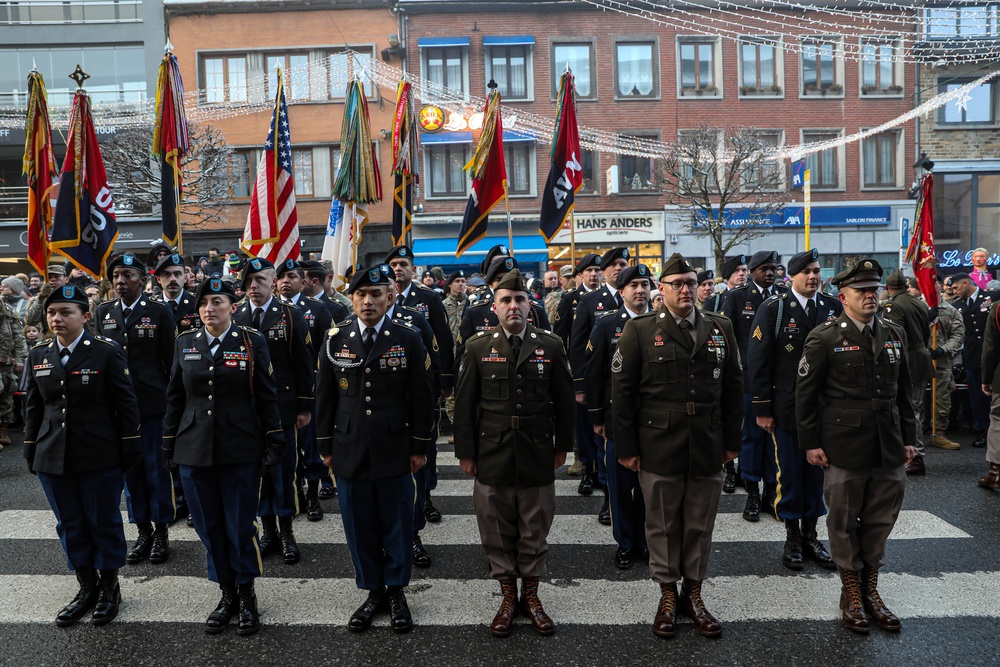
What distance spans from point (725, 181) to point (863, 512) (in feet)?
71.7

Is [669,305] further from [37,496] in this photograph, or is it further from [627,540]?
[37,496]

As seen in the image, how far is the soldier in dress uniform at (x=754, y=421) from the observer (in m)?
6.53

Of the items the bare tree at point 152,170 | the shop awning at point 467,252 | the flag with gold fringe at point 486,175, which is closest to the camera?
the flag with gold fringe at point 486,175

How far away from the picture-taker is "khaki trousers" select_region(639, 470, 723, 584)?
4574 mm

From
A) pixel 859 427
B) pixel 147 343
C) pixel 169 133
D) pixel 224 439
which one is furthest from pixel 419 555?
pixel 169 133

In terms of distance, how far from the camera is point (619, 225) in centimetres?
2783

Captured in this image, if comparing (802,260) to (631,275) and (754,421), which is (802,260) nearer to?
(631,275)

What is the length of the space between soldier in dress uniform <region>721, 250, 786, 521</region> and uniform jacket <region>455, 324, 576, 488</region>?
6.97 ft

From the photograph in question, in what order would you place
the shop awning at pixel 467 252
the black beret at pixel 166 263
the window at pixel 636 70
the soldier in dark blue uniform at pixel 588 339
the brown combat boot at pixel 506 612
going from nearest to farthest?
the brown combat boot at pixel 506 612, the black beret at pixel 166 263, the soldier in dark blue uniform at pixel 588 339, the shop awning at pixel 467 252, the window at pixel 636 70

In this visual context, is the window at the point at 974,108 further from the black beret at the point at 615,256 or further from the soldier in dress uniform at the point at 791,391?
the soldier in dress uniform at the point at 791,391

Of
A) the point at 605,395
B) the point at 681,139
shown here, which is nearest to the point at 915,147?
the point at 681,139

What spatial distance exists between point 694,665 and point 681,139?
2378cm

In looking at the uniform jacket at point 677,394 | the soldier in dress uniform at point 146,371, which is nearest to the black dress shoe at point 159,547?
the soldier in dress uniform at point 146,371

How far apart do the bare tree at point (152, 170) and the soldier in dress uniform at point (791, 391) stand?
63.8 ft
